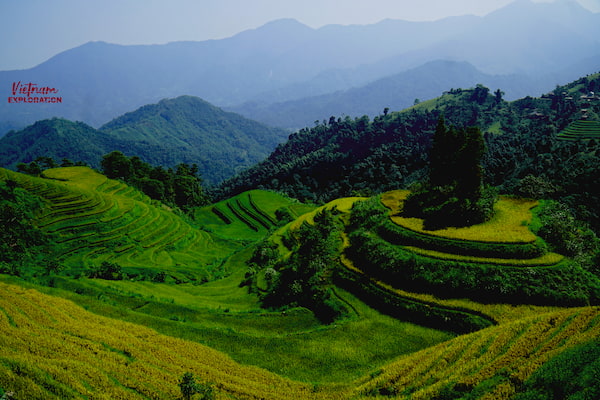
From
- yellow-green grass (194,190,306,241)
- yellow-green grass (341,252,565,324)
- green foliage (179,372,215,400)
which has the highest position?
green foliage (179,372,215,400)

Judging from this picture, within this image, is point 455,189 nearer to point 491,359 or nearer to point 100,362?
point 491,359

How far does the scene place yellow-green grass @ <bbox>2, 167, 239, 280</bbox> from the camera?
4103cm

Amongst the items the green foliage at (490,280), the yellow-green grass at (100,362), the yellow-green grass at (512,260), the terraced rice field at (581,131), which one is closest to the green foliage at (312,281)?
the green foliage at (490,280)

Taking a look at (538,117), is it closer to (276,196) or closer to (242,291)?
(276,196)

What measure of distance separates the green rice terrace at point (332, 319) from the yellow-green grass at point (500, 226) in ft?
0.51

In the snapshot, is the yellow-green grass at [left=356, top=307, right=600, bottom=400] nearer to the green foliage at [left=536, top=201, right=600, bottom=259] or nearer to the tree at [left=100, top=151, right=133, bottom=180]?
the green foliage at [left=536, top=201, right=600, bottom=259]

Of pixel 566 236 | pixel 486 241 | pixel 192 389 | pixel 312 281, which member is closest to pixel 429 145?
pixel 566 236

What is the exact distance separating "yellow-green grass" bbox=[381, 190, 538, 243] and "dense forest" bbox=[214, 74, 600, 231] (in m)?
34.1

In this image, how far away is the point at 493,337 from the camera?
57.7ft

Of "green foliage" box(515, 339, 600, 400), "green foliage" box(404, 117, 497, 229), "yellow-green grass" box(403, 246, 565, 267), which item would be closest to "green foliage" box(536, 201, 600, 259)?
"yellow-green grass" box(403, 246, 565, 267)

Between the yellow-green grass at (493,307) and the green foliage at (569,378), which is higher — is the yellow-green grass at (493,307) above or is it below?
below

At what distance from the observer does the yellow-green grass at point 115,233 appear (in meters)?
41.0

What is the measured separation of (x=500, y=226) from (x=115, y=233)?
43.0m

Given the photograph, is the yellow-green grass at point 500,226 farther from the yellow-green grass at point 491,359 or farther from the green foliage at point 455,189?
the yellow-green grass at point 491,359
